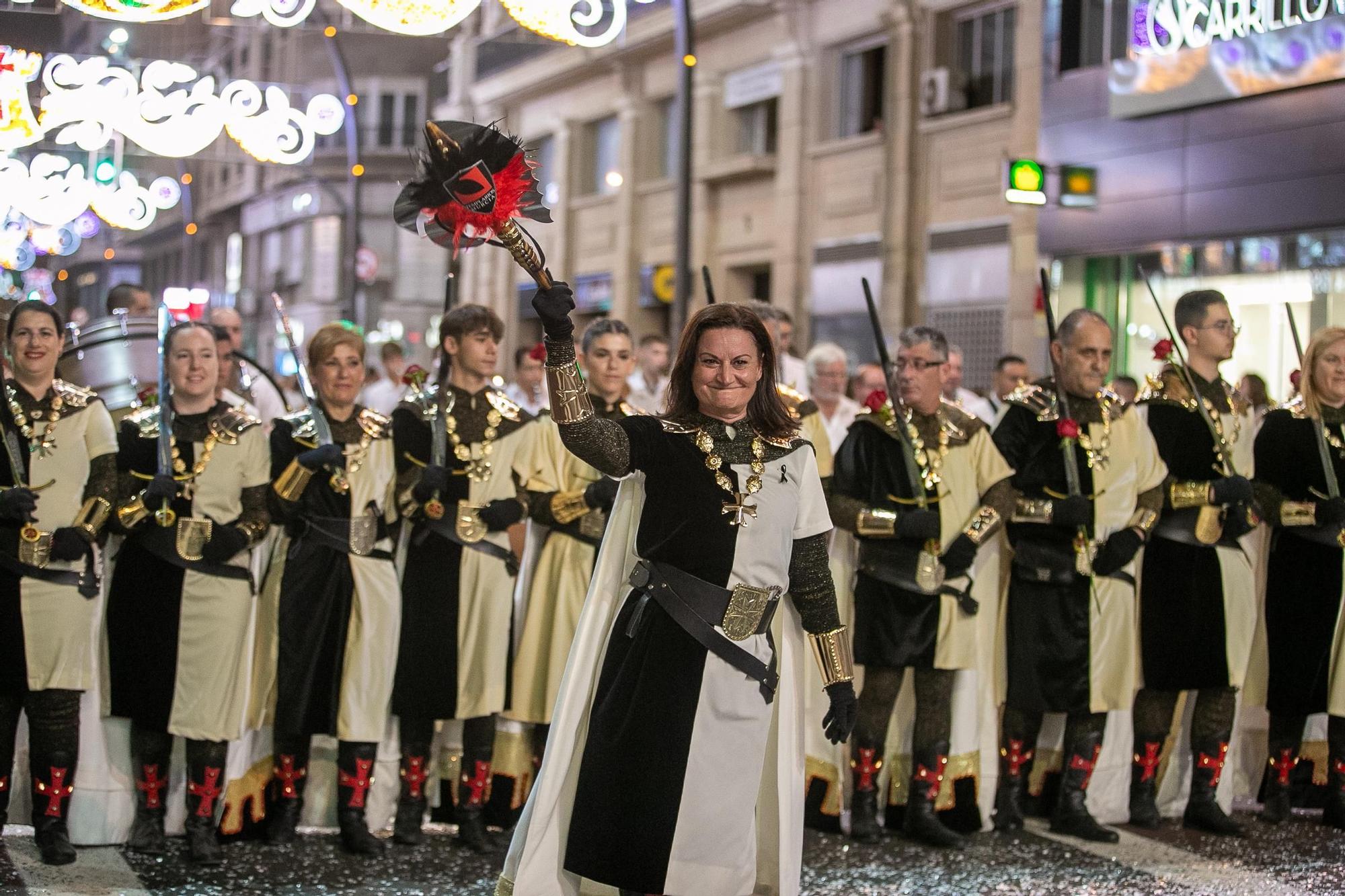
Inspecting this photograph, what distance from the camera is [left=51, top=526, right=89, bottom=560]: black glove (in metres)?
5.91

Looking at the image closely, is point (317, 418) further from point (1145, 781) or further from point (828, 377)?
point (1145, 781)

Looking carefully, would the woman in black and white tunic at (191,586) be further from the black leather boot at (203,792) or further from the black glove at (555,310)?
the black glove at (555,310)

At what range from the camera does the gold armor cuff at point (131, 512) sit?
6.04 metres

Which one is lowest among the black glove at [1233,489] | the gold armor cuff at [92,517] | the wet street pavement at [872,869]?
the wet street pavement at [872,869]

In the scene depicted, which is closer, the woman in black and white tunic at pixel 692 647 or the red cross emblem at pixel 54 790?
the woman in black and white tunic at pixel 692 647

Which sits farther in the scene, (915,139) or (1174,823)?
(915,139)

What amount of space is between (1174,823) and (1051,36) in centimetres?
1166

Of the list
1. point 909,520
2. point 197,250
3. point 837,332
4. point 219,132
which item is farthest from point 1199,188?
point 197,250

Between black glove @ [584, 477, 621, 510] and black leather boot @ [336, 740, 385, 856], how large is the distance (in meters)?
1.26

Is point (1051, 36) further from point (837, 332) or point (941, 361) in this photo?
point (941, 361)

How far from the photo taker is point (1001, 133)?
723 inches

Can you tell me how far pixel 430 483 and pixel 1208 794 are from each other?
3559 mm

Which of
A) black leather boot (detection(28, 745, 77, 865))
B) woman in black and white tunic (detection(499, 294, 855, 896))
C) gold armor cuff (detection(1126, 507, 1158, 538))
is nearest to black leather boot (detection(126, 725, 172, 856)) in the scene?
black leather boot (detection(28, 745, 77, 865))

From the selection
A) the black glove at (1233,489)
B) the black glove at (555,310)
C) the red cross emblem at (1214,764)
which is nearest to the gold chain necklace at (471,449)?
the black glove at (555,310)
